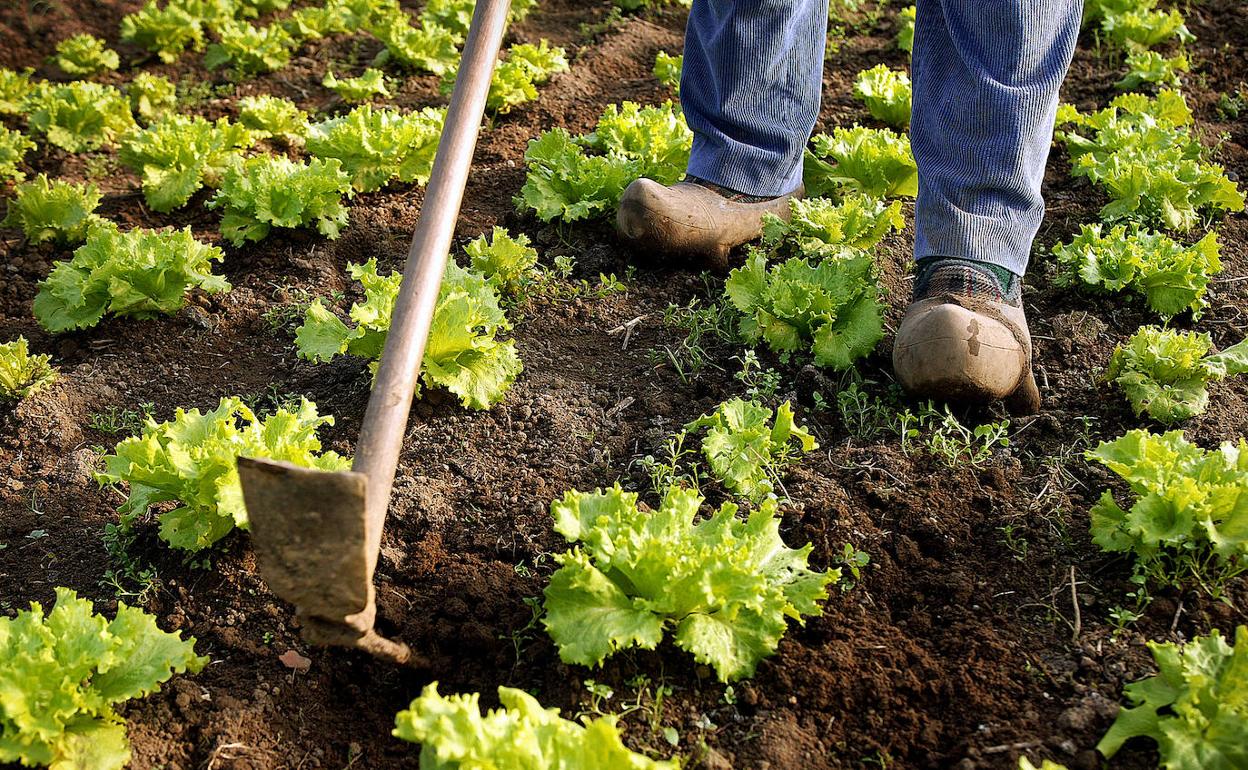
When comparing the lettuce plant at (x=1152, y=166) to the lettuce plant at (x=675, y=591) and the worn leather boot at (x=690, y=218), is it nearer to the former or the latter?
the worn leather boot at (x=690, y=218)

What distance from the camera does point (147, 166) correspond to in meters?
4.40

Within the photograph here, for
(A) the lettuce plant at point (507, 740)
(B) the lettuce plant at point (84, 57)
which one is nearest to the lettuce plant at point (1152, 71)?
(A) the lettuce plant at point (507, 740)

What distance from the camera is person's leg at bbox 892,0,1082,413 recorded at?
3.00m

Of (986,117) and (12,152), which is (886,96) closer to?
(986,117)

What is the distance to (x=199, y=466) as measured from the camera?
265cm

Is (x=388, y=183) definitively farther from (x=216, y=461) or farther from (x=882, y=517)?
(x=882, y=517)

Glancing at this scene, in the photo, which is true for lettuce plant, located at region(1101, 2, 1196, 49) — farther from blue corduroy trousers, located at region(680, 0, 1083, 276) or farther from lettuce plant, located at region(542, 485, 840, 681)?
lettuce plant, located at region(542, 485, 840, 681)

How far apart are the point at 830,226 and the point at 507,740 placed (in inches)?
96.0

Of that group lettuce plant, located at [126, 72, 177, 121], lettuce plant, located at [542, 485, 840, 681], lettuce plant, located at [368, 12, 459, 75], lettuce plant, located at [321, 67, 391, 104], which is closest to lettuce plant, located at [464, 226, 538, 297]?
lettuce plant, located at [542, 485, 840, 681]

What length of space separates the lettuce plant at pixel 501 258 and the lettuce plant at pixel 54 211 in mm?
1734

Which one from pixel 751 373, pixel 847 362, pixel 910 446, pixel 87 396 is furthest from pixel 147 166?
pixel 910 446

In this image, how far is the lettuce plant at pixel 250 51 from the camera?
5.73 metres

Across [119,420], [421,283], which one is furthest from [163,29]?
[421,283]

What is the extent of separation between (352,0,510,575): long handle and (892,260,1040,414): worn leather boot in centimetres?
137
